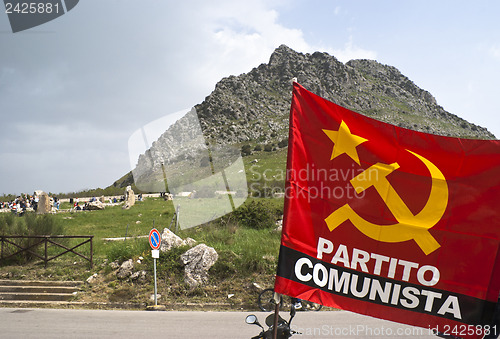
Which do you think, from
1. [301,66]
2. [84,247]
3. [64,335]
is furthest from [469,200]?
[301,66]

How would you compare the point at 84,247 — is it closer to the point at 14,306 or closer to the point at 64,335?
the point at 14,306

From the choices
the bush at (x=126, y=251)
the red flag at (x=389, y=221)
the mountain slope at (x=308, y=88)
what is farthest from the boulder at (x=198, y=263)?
the mountain slope at (x=308, y=88)

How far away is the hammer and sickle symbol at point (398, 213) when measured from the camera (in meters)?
3.63

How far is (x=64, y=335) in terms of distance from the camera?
25.3 ft

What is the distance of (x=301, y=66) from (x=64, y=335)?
156 metres

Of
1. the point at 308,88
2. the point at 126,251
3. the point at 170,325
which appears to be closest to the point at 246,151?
the point at 308,88

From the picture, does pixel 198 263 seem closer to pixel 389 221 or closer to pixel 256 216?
pixel 256 216

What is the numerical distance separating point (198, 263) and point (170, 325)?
3.42m

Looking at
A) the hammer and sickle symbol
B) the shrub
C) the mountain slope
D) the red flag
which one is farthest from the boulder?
the mountain slope

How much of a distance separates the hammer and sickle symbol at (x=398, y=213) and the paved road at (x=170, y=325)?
4.37m

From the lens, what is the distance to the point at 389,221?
12.2 feet

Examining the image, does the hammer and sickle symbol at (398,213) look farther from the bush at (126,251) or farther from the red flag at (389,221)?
the bush at (126,251)

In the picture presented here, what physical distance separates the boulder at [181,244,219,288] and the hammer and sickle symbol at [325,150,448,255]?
854 cm

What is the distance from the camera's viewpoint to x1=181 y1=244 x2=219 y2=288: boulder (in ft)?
37.7
